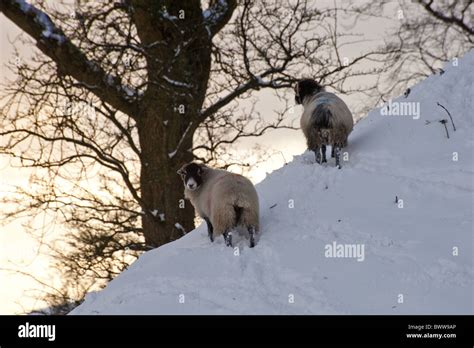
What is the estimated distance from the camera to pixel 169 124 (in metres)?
18.2

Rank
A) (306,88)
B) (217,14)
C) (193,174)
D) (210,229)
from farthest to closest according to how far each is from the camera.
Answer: (217,14)
(306,88)
(193,174)
(210,229)

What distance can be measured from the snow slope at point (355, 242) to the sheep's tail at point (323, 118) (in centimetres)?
70

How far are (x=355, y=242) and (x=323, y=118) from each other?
111 inches

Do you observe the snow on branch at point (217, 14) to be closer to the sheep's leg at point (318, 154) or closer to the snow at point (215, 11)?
the snow at point (215, 11)

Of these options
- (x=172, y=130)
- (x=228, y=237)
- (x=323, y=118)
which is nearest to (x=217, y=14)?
(x=172, y=130)

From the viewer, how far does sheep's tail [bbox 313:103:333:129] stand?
12180 mm

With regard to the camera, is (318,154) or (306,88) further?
(306,88)

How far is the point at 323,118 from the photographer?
12.2m

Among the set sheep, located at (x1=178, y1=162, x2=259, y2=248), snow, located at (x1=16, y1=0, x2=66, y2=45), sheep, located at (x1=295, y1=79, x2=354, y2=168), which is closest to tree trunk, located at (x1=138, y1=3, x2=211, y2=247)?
snow, located at (x1=16, y1=0, x2=66, y2=45)

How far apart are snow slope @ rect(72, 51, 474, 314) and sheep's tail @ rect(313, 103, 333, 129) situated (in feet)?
2.30

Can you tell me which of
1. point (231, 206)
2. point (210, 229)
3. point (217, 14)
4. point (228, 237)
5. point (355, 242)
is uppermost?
point (217, 14)

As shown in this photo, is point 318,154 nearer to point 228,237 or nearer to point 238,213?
point 238,213
